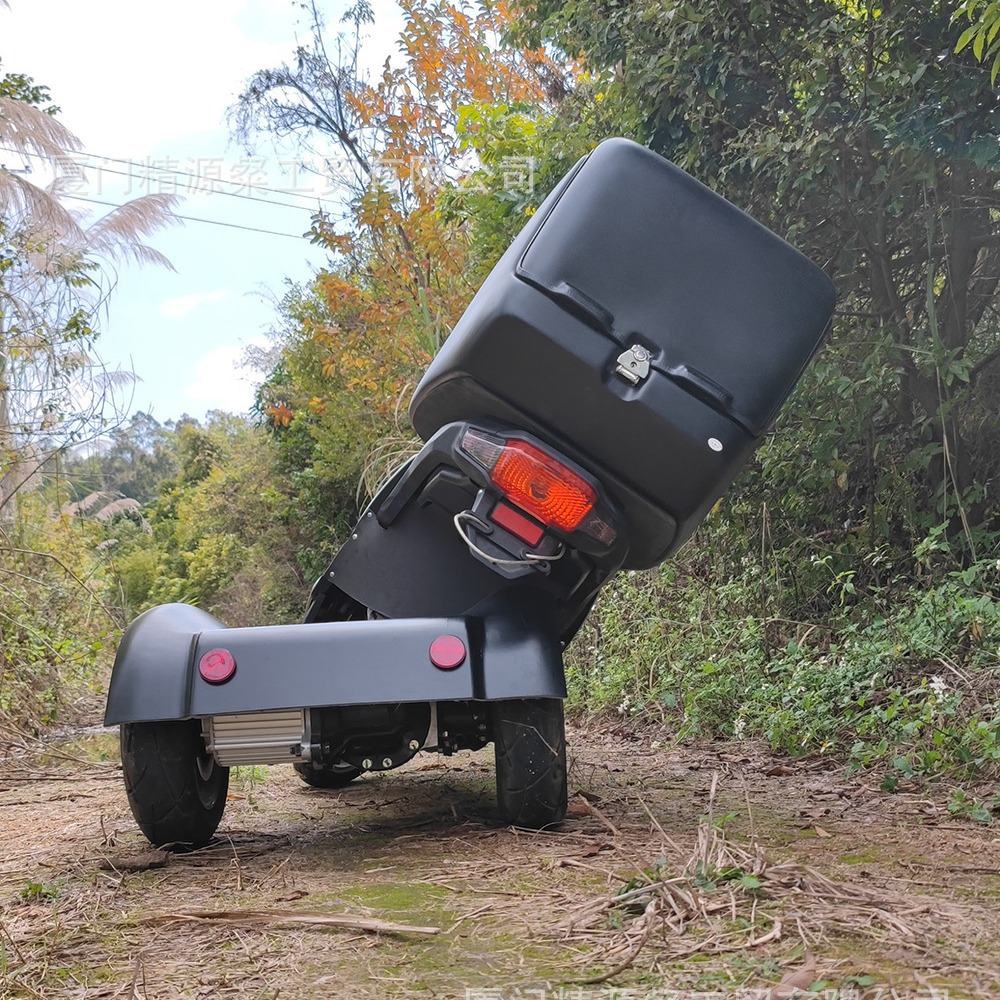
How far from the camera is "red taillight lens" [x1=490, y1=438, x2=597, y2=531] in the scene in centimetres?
317

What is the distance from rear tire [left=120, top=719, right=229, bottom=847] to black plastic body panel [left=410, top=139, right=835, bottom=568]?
1.33 metres

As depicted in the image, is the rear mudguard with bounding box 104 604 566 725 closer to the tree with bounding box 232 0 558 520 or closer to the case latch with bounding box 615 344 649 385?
the case latch with bounding box 615 344 649 385

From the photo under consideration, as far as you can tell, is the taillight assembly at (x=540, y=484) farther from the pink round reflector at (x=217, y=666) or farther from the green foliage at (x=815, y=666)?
the green foliage at (x=815, y=666)

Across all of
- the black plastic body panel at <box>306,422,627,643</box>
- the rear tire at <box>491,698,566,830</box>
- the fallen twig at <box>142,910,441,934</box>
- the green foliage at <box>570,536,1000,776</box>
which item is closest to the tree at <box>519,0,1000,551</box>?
the green foliage at <box>570,536,1000,776</box>

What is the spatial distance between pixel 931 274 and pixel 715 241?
Result: 2555 millimetres

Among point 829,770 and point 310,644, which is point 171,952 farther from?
point 829,770

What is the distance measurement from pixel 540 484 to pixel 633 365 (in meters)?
0.43

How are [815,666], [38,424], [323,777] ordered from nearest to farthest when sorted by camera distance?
[323,777], [815,666], [38,424]

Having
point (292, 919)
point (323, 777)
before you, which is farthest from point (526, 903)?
point (323, 777)

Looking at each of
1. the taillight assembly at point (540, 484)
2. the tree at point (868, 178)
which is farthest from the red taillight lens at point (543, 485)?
the tree at point (868, 178)

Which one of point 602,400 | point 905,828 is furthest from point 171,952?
point 905,828

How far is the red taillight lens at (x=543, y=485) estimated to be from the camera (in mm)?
3168

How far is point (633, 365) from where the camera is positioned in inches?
125

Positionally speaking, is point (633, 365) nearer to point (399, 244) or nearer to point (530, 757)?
point (530, 757)
